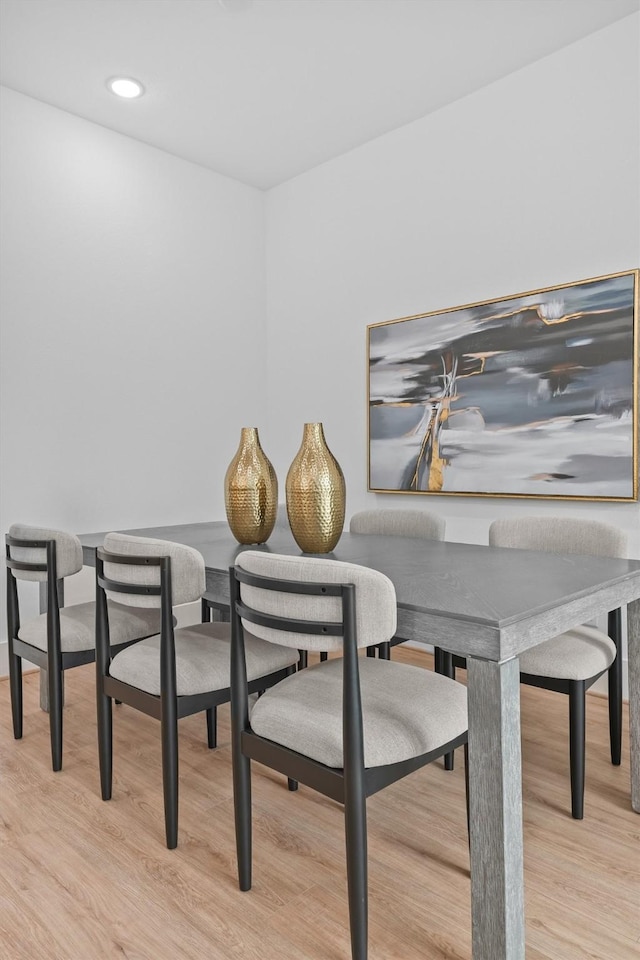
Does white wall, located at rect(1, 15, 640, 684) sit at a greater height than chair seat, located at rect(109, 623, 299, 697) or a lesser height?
greater

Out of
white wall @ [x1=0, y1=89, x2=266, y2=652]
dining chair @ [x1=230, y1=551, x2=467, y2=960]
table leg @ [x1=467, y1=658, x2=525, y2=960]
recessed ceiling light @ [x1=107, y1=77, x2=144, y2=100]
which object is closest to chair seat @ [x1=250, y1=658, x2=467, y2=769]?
dining chair @ [x1=230, y1=551, x2=467, y2=960]

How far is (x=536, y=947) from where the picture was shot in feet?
4.34

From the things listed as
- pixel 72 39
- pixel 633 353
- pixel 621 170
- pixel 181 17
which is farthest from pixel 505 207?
pixel 72 39

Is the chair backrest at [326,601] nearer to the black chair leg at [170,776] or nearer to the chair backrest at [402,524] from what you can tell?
the black chair leg at [170,776]

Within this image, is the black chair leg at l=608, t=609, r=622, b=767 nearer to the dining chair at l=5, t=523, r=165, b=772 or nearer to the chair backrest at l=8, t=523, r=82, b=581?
the dining chair at l=5, t=523, r=165, b=772

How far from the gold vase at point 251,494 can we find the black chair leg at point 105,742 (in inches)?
28.5

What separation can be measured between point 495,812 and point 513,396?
218cm

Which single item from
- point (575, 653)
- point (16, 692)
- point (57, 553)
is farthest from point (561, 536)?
point (16, 692)

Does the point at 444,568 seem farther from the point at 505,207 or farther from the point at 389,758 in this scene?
the point at 505,207

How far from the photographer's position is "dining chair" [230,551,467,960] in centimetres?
127

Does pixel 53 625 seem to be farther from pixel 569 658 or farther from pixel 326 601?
pixel 569 658

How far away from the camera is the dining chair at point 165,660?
1.69 metres

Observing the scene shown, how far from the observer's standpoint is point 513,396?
3041 mm

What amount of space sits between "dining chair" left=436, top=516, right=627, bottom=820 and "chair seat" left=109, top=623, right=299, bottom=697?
664mm
